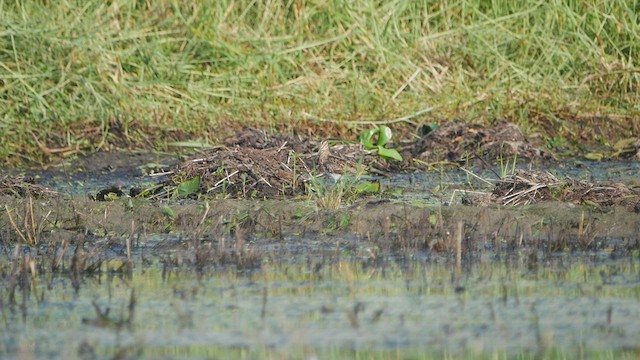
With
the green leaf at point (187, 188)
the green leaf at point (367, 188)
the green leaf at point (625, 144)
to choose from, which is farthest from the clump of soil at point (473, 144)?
the green leaf at point (187, 188)

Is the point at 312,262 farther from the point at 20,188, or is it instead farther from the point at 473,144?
the point at 473,144

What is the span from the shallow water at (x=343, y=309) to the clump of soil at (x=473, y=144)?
330 centimetres

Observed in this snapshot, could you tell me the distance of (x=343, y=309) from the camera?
4141 millimetres

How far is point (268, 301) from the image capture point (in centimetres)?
429

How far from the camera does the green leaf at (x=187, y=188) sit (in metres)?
6.66

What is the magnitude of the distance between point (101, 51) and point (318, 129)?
1.67m

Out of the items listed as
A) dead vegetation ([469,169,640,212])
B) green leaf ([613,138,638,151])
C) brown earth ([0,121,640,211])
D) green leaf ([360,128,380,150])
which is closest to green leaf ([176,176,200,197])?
brown earth ([0,121,640,211])

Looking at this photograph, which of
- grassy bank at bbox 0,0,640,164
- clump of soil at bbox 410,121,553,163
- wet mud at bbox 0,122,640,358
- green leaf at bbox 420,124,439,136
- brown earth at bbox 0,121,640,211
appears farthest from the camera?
grassy bank at bbox 0,0,640,164

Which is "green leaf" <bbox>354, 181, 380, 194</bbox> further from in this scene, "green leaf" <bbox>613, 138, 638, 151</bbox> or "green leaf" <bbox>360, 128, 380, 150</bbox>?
"green leaf" <bbox>613, 138, 638, 151</bbox>

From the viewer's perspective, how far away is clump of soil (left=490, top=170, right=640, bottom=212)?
19.3ft

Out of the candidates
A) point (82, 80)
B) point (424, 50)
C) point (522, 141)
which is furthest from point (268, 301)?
point (424, 50)

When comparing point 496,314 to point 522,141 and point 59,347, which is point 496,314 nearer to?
point 59,347

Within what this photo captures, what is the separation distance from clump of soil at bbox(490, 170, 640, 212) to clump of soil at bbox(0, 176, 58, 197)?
2262 millimetres

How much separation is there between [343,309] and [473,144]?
4496mm
